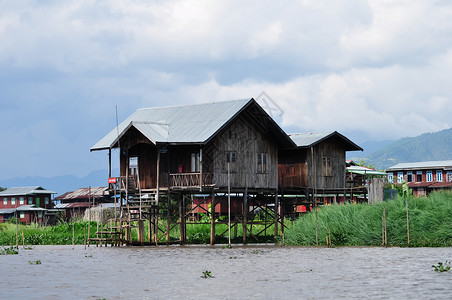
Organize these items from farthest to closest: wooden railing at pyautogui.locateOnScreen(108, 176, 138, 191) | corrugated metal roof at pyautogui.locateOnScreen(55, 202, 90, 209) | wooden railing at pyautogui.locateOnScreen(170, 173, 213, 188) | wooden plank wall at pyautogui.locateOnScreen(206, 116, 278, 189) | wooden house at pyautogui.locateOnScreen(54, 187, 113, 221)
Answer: corrugated metal roof at pyautogui.locateOnScreen(55, 202, 90, 209) → wooden house at pyautogui.locateOnScreen(54, 187, 113, 221) → wooden railing at pyautogui.locateOnScreen(108, 176, 138, 191) → wooden plank wall at pyautogui.locateOnScreen(206, 116, 278, 189) → wooden railing at pyautogui.locateOnScreen(170, 173, 213, 188)

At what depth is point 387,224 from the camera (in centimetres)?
3089

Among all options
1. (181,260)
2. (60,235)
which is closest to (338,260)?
(181,260)

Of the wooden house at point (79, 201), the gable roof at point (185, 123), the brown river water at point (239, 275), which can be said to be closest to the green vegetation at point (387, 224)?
the brown river water at point (239, 275)

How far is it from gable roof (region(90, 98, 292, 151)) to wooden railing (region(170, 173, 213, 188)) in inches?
78.6

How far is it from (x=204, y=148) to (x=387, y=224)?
11054 mm

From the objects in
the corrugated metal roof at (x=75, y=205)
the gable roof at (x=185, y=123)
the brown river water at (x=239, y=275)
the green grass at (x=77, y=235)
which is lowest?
the brown river water at (x=239, y=275)

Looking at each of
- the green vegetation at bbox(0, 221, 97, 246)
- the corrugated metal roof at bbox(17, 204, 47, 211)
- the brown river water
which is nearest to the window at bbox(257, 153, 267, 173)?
the brown river water

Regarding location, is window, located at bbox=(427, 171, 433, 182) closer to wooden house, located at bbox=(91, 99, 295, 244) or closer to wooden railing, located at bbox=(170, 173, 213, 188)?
wooden house, located at bbox=(91, 99, 295, 244)

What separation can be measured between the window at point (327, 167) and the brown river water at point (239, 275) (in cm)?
1380

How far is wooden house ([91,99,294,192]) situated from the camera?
3772 centimetres

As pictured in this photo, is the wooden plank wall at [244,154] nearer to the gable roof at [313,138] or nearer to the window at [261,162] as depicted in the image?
the window at [261,162]

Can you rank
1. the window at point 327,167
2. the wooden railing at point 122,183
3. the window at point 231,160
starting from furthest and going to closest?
1. the window at point 327,167
2. the wooden railing at point 122,183
3. the window at point 231,160

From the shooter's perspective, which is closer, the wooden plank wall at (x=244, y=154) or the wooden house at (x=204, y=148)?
the wooden house at (x=204, y=148)

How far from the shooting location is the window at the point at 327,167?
1764 inches
